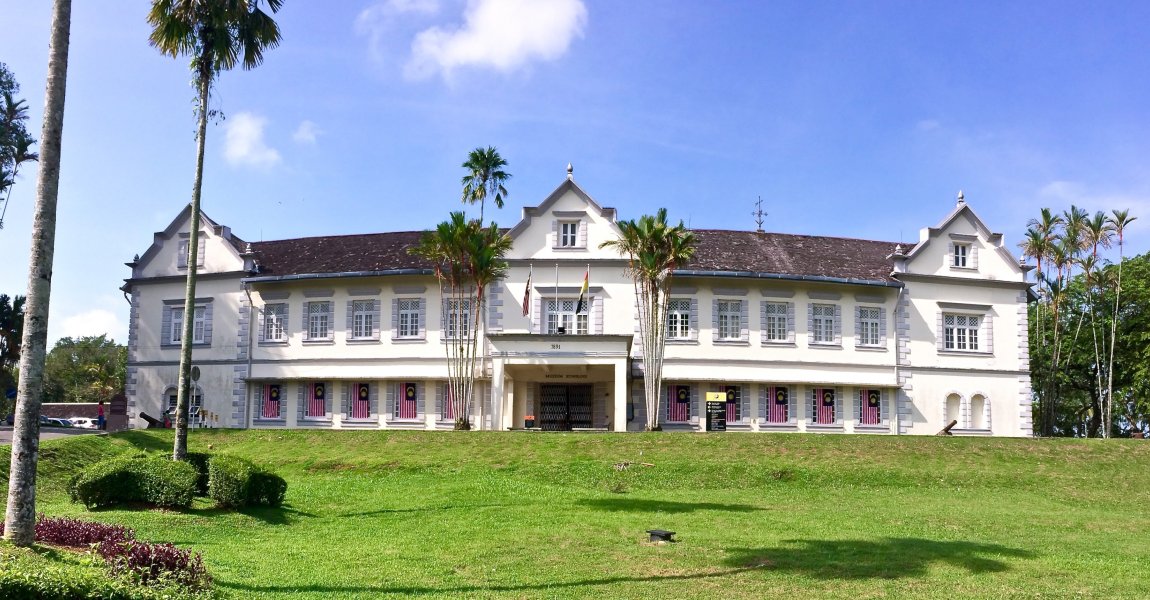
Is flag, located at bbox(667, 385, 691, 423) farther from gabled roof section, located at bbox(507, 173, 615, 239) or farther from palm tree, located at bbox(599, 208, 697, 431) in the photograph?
gabled roof section, located at bbox(507, 173, 615, 239)

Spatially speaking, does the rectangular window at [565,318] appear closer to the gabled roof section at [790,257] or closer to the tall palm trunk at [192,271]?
the gabled roof section at [790,257]

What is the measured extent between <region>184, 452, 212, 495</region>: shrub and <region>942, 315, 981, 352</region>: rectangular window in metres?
29.8

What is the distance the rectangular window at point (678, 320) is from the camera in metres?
36.7

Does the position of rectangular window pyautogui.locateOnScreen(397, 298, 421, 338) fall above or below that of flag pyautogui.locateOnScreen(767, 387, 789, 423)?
above

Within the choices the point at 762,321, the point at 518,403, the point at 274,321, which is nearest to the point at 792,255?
the point at 762,321

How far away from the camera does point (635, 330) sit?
119 feet

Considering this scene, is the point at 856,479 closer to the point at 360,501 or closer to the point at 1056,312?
the point at 360,501

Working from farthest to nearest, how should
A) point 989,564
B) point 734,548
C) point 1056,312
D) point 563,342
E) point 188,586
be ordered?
point 1056,312 → point 563,342 → point 734,548 → point 989,564 → point 188,586

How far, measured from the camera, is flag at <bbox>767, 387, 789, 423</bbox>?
37.0m

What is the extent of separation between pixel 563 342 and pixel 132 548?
23.4 metres

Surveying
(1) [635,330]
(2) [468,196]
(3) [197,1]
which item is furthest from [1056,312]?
(3) [197,1]

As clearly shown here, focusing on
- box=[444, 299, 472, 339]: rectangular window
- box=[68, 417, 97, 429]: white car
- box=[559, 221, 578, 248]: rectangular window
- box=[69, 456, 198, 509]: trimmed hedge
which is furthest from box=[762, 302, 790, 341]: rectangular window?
box=[68, 417, 97, 429]: white car

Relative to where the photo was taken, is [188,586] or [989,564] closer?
[188,586]

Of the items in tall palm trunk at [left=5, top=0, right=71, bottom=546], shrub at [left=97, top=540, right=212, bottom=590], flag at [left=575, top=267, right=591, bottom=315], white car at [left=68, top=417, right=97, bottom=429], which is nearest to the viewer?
shrub at [left=97, top=540, right=212, bottom=590]
